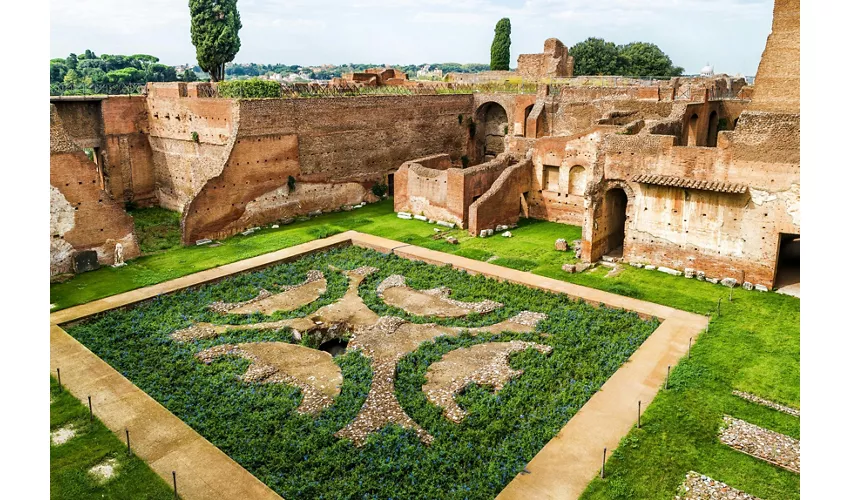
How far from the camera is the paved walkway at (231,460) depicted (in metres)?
8.47

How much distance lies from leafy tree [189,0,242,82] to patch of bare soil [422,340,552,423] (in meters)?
24.6

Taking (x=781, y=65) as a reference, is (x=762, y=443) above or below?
below

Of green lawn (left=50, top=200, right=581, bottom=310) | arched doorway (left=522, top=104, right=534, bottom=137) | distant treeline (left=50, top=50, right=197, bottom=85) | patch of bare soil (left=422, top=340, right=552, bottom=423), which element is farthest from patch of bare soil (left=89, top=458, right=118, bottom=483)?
distant treeline (left=50, top=50, right=197, bottom=85)

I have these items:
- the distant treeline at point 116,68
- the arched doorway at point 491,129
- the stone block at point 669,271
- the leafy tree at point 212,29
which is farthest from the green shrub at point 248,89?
the distant treeline at point 116,68

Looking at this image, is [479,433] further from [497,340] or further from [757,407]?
[757,407]

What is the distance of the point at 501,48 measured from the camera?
4716 centimetres

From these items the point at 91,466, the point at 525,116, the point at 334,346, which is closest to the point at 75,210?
the point at 334,346

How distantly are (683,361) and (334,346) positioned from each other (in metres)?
7.59

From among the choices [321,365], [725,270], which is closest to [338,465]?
[321,365]

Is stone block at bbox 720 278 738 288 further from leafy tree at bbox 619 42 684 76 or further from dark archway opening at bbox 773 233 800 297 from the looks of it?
leafy tree at bbox 619 42 684 76

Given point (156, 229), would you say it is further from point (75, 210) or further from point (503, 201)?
point (503, 201)

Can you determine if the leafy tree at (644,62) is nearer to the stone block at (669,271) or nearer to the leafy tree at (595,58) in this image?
the leafy tree at (595,58)

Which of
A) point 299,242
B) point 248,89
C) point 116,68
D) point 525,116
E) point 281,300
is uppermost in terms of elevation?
point 116,68

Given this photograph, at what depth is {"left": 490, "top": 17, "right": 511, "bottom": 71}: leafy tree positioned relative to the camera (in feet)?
153
